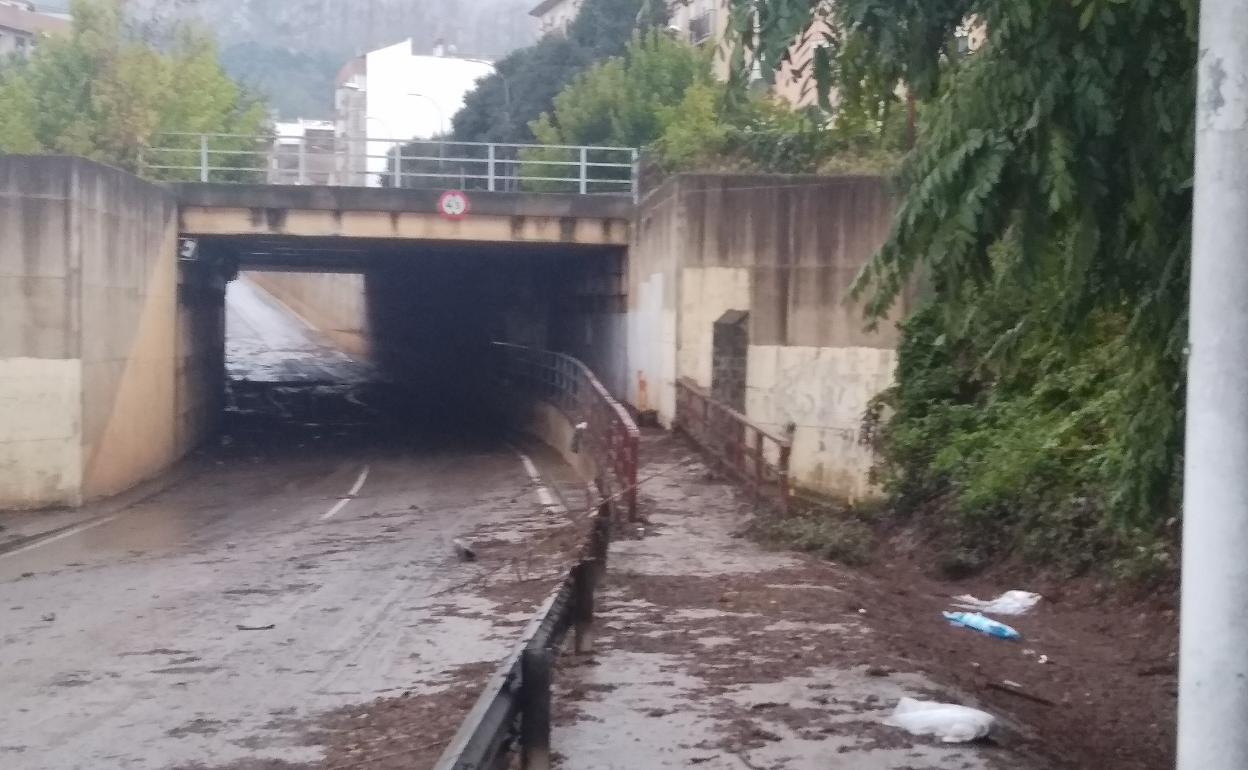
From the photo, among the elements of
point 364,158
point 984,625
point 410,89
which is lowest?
point 984,625

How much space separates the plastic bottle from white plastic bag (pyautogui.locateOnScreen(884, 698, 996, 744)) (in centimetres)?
391

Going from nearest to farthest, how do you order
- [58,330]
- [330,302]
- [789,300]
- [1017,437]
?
[1017,437] < [58,330] < [789,300] < [330,302]

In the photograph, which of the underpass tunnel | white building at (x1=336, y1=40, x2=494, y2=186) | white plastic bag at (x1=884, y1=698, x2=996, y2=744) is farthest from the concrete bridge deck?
white building at (x1=336, y1=40, x2=494, y2=186)

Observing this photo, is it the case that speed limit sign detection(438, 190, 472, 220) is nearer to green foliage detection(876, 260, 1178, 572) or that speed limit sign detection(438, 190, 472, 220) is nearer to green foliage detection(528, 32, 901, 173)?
green foliage detection(528, 32, 901, 173)

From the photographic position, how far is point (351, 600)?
12227 mm

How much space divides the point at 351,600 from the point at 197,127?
27216 mm

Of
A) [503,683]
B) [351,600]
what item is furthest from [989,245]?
[351,600]

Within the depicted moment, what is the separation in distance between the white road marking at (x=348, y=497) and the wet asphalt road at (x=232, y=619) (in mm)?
78

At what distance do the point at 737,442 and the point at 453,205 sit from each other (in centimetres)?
1202

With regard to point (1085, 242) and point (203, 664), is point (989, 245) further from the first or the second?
point (203, 664)

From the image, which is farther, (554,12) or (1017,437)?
(554,12)

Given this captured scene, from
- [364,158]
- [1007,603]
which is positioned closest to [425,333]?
[364,158]

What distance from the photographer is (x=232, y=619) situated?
11336 mm

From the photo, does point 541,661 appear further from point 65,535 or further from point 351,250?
point 351,250
